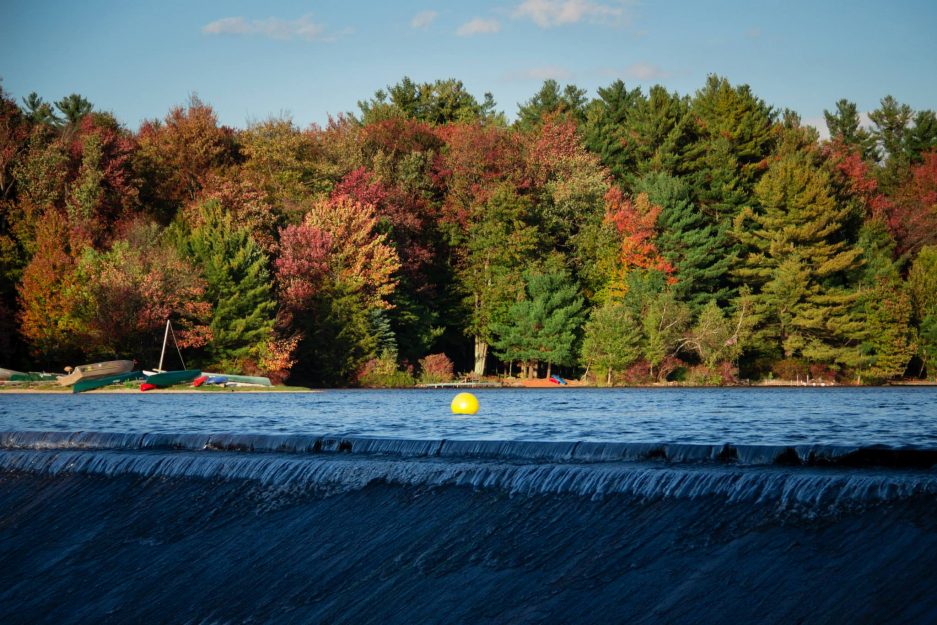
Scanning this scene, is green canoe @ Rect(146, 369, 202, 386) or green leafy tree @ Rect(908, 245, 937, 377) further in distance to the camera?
green leafy tree @ Rect(908, 245, 937, 377)

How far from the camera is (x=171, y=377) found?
42.7 m

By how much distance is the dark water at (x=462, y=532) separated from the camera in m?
8.36

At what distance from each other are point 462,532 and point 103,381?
3466 cm

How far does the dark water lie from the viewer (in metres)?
8.36

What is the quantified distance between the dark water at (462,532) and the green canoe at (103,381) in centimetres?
2601

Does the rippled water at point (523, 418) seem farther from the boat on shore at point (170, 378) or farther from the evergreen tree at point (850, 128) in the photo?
the evergreen tree at point (850, 128)

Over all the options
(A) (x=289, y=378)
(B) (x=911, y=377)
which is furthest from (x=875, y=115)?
(A) (x=289, y=378)

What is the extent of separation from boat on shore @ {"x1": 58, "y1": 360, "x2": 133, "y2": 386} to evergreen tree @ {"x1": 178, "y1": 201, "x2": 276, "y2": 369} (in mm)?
5326

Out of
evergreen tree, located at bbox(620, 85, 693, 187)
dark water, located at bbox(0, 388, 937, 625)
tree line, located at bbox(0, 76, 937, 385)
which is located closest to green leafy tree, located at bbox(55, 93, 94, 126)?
tree line, located at bbox(0, 76, 937, 385)

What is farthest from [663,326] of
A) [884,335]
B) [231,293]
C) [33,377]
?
[33,377]

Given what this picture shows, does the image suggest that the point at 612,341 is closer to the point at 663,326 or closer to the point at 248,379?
the point at 663,326

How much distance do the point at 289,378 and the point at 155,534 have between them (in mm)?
40010

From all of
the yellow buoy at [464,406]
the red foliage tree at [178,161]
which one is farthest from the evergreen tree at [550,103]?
the yellow buoy at [464,406]

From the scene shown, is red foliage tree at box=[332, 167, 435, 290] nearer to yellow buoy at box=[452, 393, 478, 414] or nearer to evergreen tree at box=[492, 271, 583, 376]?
evergreen tree at box=[492, 271, 583, 376]
